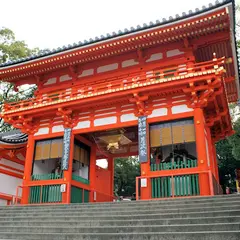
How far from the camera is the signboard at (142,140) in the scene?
37.9 ft

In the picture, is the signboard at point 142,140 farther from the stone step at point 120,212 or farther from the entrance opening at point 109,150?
the stone step at point 120,212

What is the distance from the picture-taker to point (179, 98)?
1202 cm

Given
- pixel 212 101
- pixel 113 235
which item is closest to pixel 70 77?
pixel 212 101

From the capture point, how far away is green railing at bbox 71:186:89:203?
1324 cm

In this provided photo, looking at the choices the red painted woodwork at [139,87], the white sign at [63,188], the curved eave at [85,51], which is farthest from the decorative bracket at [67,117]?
the white sign at [63,188]

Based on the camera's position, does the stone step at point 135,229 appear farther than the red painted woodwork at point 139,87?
No

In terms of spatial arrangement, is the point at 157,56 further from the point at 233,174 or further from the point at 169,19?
the point at 233,174

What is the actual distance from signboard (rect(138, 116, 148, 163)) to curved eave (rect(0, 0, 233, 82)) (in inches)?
127

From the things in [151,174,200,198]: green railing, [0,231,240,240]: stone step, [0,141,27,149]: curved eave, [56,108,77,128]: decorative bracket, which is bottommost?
[0,231,240,240]: stone step

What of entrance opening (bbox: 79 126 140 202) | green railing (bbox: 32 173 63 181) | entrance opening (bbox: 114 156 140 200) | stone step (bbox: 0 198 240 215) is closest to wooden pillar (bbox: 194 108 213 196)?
stone step (bbox: 0 198 240 215)

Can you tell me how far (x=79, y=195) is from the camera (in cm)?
1374

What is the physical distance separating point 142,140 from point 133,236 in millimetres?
6091

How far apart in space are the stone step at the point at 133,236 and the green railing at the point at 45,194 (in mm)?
5470

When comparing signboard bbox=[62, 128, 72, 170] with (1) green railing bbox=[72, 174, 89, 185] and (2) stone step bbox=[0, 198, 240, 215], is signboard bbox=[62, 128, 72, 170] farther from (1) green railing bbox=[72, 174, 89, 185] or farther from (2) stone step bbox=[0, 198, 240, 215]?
(2) stone step bbox=[0, 198, 240, 215]
